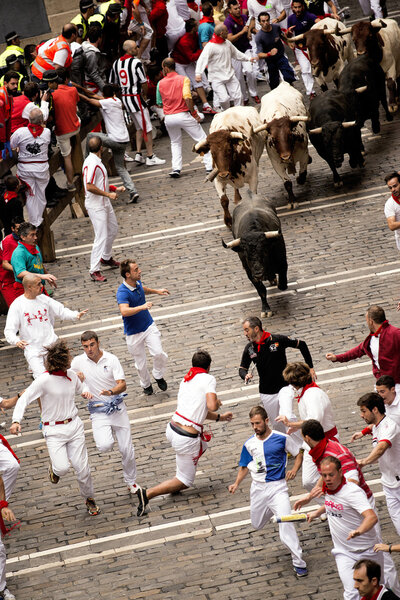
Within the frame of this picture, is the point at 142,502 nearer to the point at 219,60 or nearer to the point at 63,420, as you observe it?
the point at 63,420

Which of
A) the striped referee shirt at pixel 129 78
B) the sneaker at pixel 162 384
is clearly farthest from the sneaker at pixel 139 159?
the sneaker at pixel 162 384

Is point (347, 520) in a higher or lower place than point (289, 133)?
higher

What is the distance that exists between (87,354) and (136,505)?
1922 millimetres

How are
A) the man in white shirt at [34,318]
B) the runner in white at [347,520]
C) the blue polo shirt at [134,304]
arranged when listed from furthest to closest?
the blue polo shirt at [134,304], the man in white shirt at [34,318], the runner in white at [347,520]

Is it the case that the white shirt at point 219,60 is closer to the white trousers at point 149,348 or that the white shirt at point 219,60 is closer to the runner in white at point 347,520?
the white trousers at point 149,348

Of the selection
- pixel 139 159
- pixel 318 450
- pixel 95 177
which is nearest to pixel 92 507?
pixel 318 450

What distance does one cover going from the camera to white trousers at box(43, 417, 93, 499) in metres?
11.4

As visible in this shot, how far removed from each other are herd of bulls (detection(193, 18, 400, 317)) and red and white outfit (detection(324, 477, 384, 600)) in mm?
7003

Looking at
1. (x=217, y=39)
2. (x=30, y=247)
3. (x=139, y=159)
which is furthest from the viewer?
(x=139, y=159)

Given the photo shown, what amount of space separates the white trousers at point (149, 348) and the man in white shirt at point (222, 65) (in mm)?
9601

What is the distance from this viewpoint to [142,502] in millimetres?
11594

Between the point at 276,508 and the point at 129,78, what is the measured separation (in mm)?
A: 13559

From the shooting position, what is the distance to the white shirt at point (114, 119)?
66.7 feet

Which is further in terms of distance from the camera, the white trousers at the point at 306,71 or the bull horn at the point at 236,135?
the white trousers at the point at 306,71
